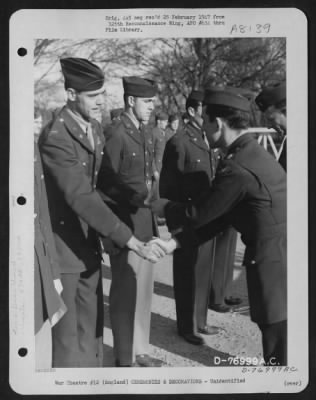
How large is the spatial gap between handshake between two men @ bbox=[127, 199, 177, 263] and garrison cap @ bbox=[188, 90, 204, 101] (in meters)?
0.41

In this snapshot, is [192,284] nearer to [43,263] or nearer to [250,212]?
[250,212]

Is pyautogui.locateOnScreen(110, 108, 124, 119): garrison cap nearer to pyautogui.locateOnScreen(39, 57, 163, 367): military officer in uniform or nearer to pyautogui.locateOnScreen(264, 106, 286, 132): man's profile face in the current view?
pyautogui.locateOnScreen(39, 57, 163, 367): military officer in uniform

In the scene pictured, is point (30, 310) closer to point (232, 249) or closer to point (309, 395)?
point (232, 249)

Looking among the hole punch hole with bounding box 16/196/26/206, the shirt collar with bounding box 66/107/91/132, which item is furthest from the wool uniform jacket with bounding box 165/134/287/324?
the hole punch hole with bounding box 16/196/26/206

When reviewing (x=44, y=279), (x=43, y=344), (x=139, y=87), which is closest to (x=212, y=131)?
(x=139, y=87)

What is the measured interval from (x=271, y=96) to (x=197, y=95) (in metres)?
0.29

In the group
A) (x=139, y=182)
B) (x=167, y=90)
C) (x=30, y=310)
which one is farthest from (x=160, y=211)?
(x=30, y=310)

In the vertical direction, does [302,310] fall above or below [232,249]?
below

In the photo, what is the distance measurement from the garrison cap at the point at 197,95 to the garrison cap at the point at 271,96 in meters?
0.21

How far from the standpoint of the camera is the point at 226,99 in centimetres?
220

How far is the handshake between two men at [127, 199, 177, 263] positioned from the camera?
2234 mm

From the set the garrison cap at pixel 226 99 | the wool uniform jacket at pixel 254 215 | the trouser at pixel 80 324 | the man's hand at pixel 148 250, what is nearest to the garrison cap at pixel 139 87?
the garrison cap at pixel 226 99

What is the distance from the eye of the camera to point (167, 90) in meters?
2.21

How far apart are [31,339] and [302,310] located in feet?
3.52
